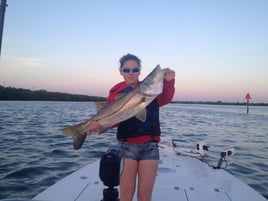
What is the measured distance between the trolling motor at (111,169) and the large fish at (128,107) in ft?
1.27

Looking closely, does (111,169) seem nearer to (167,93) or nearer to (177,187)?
(167,93)

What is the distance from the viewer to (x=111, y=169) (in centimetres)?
374

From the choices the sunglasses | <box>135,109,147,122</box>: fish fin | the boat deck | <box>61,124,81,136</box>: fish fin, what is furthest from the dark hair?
the boat deck

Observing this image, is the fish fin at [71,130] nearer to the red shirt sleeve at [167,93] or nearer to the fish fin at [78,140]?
the fish fin at [78,140]

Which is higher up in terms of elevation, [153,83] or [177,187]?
[153,83]

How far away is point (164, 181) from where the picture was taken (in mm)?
5914

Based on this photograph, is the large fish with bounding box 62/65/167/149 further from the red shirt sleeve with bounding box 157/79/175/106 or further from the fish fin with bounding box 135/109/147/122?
the red shirt sleeve with bounding box 157/79/175/106

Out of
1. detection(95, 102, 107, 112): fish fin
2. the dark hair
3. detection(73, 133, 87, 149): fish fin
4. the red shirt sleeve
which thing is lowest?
detection(73, 133, 87, 149): fish fin

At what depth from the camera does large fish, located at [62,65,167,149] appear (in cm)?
376

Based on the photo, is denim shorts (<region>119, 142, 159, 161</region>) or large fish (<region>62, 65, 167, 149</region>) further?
denim shorts (<region>119, 142, 159, 161</region>)

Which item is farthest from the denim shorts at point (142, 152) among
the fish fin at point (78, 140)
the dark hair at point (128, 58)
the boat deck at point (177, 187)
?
the boat deck at point (177, 187)

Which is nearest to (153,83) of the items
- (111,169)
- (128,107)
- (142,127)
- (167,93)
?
(167,93)

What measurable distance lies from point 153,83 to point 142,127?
2.19ft

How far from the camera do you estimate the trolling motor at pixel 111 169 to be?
372 centimetres
